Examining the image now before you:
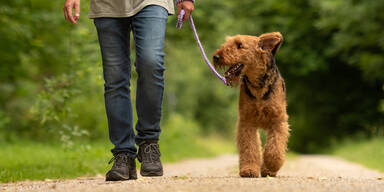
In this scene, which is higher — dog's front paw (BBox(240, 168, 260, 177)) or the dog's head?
the dog's head

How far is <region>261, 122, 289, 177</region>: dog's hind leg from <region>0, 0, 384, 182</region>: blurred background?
93cm

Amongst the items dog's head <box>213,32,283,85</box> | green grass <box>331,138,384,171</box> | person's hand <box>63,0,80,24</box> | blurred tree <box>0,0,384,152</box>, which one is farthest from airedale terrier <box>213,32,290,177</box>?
green grass <box>331,138,384,171</box>

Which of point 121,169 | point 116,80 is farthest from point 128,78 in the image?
point 121,169

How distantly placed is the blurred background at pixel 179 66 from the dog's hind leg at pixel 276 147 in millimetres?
925

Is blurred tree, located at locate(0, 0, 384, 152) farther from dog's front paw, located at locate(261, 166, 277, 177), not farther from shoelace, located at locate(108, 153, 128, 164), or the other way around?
dog's front paw, located at locate(261, 166, 277, 177)

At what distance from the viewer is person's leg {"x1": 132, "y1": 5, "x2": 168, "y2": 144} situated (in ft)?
12.9

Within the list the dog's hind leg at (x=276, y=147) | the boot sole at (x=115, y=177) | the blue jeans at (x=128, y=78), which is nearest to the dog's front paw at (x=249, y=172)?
the dog's hind leg at (x=276, y=147)

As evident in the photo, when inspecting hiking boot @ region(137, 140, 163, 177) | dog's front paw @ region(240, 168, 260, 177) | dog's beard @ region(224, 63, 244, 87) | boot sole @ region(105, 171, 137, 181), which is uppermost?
dog's beard @ region(224, 63, 244, 87)

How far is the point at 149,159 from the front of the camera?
4074 millimetres

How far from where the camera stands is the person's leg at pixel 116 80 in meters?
4.08

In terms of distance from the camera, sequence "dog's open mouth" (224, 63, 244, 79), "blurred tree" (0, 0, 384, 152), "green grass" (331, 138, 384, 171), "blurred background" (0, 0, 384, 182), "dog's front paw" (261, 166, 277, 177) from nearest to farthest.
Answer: "dog's open mouth" (224, 63, 244, 79), "dog's front paw" (261, 166, 277, 177), "blurred background" (0, 0, 384, 182), "green grass" (331, 138, 384, 171), "blurred tree" (0, 0, 384, 152)

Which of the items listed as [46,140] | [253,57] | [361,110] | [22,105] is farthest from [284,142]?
[361,110]

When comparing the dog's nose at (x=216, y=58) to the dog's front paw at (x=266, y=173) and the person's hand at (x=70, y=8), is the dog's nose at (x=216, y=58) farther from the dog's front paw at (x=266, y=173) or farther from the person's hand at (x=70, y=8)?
the person's hand at (x=70, y=8)

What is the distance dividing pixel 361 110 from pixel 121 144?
44.4 feet
